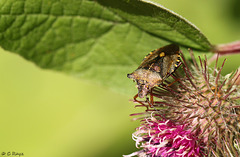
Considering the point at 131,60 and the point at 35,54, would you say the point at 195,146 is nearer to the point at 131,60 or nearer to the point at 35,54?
the point at 131,60

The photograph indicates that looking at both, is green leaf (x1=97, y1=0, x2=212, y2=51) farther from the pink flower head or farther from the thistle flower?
the pink flower head

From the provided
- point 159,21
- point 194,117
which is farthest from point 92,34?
point 194,117

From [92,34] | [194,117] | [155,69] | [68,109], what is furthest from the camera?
[68,109]

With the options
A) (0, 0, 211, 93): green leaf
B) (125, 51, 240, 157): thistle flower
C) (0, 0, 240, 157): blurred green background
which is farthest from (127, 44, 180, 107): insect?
(0, 0, 240, 157): blurred green background

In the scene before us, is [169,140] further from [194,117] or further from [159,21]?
[159,21]

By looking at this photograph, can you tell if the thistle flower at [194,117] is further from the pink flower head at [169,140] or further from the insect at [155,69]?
the insect at [155,69]

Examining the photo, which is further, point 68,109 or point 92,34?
point 68,109
